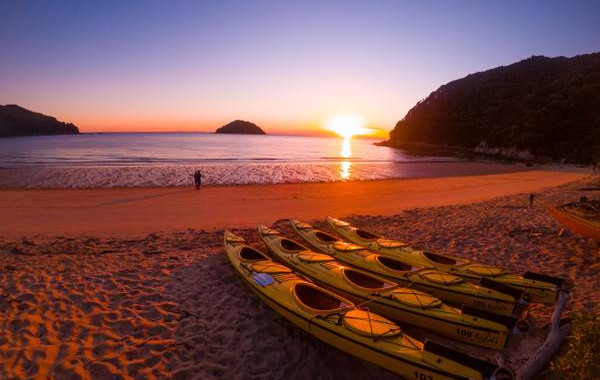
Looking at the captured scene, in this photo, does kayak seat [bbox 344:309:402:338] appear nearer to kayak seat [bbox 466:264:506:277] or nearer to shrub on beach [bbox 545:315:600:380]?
shrub on beach [bbox 545:315:600:380]

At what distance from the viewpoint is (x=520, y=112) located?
70812mm

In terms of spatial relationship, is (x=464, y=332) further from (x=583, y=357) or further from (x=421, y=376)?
(x=583, y=357)

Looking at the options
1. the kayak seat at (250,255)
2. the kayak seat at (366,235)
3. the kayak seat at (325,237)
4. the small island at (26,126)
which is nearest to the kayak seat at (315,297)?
the kayak seat at (250,255)

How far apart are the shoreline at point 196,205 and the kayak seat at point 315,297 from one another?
776cm

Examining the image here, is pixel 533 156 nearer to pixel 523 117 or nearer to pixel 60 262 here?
pixel 523 117

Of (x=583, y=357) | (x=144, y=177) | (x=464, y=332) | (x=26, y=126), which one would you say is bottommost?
(x=464, y=332)

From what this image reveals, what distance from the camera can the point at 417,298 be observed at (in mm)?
6496

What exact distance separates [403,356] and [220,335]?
3.27 m

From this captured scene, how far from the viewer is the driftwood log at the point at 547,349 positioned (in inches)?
192

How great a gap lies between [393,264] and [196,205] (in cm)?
1291

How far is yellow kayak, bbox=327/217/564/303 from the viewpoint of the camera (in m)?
7.05

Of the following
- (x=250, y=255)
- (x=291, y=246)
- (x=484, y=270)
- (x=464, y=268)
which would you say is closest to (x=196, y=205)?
(x=291, y=246)

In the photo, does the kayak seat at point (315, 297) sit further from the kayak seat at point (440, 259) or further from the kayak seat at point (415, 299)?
the kayak seat at point (440, 259)

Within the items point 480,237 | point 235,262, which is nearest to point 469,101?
point 480,237
